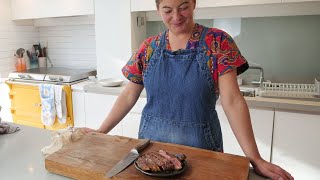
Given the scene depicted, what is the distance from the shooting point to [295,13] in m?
2.12

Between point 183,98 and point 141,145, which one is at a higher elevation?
point 183,98

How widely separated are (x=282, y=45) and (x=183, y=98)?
1.60m

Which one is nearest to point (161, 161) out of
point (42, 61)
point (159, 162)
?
point (159, 162)

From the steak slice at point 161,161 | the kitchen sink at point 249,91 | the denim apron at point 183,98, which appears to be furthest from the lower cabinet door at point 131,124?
the steak slice at point 161,161

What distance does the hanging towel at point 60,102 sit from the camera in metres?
2.57

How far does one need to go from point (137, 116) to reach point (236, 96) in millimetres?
1431

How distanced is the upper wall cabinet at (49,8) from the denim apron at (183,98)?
174 centimetres

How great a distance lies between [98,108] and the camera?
2.50 metres

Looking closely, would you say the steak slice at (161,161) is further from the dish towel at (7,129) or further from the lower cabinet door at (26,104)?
the lower cabinet door at (26,104)

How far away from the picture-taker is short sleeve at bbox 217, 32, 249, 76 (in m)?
0.98

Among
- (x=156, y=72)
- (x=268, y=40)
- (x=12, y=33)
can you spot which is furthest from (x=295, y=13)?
(x=12, y=33)

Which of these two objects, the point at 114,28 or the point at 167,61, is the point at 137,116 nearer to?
the point at 114,28

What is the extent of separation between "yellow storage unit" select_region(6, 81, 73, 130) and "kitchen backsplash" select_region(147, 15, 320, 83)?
1719mm

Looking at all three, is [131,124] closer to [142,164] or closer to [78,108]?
[78,108]
